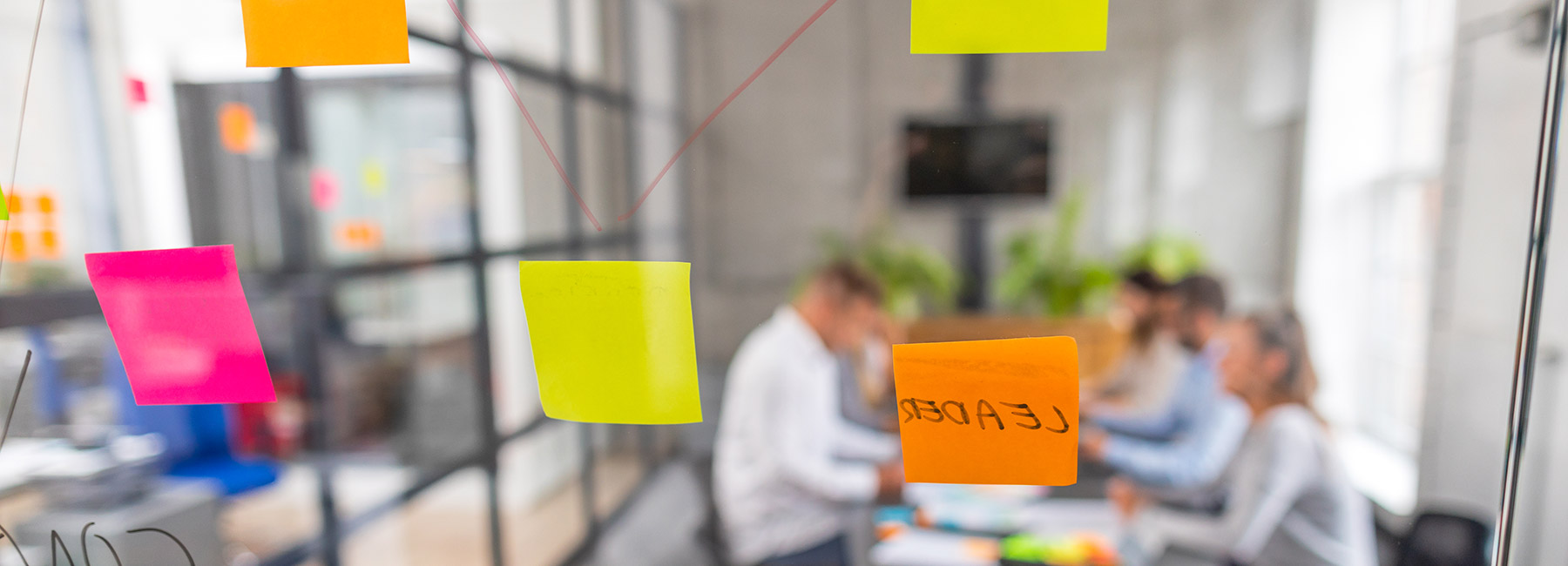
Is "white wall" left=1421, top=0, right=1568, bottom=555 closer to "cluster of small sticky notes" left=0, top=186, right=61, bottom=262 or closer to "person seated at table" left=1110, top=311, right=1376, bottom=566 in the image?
"person seated at table" left=1110, top=311, right=1376, bottom=566

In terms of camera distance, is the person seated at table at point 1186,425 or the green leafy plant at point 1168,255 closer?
the person seated at table at point 1186,425

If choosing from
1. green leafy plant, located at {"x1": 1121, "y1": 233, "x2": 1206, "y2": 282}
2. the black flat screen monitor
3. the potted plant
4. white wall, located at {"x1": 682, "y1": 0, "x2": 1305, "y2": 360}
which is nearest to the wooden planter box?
the potted plant

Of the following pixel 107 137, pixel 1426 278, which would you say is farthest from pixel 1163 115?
pixel 107 137

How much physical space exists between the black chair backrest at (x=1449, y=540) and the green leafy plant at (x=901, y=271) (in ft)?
7.36

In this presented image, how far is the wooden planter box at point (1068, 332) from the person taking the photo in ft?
9.87

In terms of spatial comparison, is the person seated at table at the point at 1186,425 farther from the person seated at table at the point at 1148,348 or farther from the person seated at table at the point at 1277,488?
the person seated at table at the point at 1277,488

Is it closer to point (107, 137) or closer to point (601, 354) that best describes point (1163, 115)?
point (601, 354)

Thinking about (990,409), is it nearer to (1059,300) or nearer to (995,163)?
(1059,300)

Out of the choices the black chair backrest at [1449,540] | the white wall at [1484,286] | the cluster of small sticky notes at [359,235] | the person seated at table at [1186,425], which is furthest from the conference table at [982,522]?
the cluster of small sticky notes at [359,235]

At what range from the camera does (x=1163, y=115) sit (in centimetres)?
344

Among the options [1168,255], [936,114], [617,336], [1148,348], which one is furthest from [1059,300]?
[617,336]

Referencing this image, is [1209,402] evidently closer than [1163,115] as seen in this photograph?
Yes

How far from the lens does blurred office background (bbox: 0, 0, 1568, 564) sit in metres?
1.16

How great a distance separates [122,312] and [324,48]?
0.91 feet
